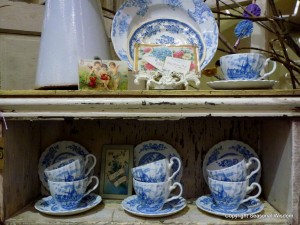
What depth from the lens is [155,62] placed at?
0.73 meters

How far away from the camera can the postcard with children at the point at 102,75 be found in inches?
25.7

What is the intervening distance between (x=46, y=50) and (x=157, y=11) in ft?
1.00

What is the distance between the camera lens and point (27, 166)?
78 cm

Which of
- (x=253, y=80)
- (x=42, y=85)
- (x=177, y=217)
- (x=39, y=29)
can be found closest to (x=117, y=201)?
(x=177, y=217)

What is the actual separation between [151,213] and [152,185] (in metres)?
0.06

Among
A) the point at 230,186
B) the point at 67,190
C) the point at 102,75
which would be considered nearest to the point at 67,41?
the point at 102,75

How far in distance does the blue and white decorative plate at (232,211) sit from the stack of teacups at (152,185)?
0.10 metres

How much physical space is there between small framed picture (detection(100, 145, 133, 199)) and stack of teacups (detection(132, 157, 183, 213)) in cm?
13

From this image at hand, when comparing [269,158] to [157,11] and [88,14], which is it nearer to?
[157,11]

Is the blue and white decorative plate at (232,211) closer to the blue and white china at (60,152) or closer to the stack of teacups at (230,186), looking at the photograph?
the stack of teacups at (230,186)

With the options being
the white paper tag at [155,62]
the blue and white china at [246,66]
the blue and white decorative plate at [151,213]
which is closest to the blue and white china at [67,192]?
the blue and white decorative plate at [151,213]

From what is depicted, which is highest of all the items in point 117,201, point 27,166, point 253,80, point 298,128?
point 253,80

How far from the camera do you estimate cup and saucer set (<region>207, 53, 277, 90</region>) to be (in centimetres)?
65

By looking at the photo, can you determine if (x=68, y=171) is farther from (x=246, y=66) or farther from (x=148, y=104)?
(x=246, y=66)
